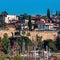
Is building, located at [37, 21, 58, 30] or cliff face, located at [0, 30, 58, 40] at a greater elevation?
building, located at [37, 21, 58, 30]

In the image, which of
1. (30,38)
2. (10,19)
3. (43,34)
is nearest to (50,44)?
(30,38)

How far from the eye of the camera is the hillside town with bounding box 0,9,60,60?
33.8 metres

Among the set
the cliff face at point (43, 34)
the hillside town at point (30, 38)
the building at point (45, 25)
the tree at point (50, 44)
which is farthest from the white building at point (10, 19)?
the tree at point (50, 44)

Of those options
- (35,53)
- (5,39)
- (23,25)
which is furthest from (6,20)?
(35,53)

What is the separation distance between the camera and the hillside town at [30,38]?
33753 mm

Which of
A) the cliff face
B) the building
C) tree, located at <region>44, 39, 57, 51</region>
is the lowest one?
tree, located at <region>44, 39, 57, 51</region>

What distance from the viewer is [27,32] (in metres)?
47.2

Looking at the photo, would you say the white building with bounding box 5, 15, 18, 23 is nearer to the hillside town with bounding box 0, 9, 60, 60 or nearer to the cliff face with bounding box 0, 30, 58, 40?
the hillside town with bounding box 0, 9, 60, 60

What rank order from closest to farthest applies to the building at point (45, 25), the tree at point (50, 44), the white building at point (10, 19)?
the tree at point (50, 44)
the building at point (45, 25)
the white building at point (10, 19)

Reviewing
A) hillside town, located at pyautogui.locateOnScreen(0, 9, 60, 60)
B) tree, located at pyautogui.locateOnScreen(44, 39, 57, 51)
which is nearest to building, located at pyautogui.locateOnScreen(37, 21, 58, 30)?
hillside town, located at pyautogui.locateOnScreen(0, 9, 60, 60)

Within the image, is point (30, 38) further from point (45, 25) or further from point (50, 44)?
point (45, 25)

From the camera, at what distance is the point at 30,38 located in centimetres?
4584

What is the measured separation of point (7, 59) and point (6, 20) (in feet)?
103

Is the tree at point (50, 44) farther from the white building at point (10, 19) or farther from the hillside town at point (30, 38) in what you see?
the white building at point (10, 19)
